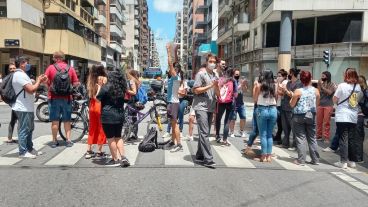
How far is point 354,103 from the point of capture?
7.71m

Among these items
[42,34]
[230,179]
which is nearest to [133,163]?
[230,179]

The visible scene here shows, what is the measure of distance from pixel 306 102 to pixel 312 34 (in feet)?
84.1

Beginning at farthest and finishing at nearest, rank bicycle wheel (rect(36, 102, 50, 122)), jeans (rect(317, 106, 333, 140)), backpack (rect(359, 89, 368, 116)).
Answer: bicycle wheel (rect(36, 102, 50, 122))
jeans (rect(317, 106, 333, 140))
backpack (rect(359, 89, 368, 116))

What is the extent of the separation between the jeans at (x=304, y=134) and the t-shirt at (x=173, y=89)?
2.52 m

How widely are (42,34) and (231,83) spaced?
28.8 m

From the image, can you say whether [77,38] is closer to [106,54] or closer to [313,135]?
[106,54]

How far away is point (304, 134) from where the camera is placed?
26.0ft

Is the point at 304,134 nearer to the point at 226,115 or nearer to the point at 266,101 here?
the point at 266,101

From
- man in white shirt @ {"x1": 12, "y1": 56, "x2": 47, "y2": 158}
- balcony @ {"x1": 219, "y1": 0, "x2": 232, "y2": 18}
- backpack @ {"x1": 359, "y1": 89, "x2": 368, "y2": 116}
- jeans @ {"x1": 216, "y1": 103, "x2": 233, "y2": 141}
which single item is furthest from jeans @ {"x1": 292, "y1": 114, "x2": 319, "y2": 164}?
balcony @ {"x1": 219, "y1": 0, "x2": 232, "y2": 18}

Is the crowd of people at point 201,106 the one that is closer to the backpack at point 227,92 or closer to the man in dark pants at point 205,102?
the man in dark pants at point 205,102

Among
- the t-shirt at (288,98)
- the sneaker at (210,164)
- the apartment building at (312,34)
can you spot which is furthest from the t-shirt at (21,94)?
the apartment building at (312,34)

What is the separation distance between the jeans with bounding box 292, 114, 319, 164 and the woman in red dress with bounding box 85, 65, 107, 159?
3642 mm

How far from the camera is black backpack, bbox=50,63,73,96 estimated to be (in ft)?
27.6

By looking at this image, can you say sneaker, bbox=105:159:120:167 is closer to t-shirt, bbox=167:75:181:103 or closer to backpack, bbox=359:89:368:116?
t-shirt, bbox=167:75:181:103
